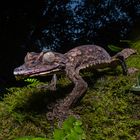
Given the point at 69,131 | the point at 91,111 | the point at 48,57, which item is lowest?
the point at 91,111

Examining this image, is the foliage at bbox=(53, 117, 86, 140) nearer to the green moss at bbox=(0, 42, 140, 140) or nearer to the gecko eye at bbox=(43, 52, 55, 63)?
the green moss at bbox=(0, 42, 140, 140)

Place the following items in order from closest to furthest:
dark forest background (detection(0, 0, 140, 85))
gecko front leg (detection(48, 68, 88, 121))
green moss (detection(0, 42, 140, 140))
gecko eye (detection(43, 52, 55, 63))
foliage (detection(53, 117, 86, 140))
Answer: foliage (detection(53, 117, 86, 140))
green moss (detection(0, 42, 140, 140))
gecko front leg (detection(48, 68, 88, 121))
gecko eye (detection(43, 52, 55, 63))
dark forest background (detection(0, 0, 140, 85))

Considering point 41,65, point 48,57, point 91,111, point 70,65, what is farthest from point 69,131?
point 70,65

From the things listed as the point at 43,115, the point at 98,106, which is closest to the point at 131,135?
the point at 98,106

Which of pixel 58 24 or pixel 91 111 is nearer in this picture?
pixel 91 111

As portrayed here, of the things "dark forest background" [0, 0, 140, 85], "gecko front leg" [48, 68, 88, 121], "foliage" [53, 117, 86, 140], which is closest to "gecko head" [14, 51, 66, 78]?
"gecko front leg" [48, 68, 88, 121]

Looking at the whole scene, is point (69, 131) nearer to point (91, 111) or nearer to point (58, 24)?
point (91, 111)
